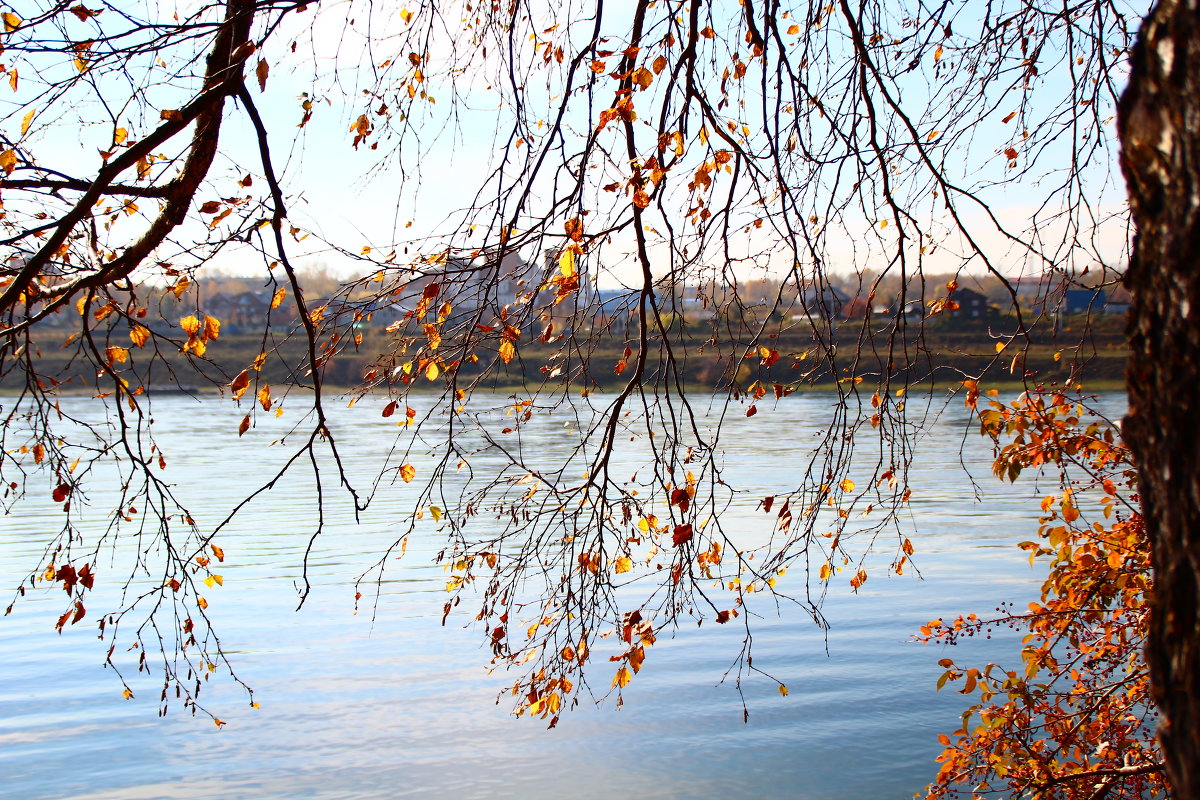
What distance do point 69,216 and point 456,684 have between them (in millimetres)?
7999

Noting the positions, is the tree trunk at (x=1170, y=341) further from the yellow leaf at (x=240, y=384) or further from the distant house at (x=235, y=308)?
the distant house at (x=235, y=308)

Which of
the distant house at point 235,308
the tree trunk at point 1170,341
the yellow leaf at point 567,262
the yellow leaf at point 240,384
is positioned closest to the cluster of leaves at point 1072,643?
the yellow leaf at point 567,262

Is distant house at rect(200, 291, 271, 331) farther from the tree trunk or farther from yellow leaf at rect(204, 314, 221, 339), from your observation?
the tree trunk

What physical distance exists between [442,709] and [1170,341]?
30.0ft

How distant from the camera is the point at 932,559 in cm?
1548

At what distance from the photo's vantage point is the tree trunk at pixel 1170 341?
1694mm

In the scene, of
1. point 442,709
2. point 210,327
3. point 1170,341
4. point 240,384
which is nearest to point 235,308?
point 442,709

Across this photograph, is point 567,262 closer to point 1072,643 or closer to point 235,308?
point 1072,643

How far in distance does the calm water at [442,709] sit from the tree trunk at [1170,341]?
6.88 meters

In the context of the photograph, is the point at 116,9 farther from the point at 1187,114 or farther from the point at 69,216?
the point at 1187,114

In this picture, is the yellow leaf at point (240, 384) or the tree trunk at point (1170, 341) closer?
the tree trunk at point (1170, 341)

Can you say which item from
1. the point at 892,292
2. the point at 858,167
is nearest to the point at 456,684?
the point at 892,292

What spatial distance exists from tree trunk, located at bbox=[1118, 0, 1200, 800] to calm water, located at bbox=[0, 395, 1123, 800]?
688 centimetres

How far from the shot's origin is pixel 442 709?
399 inches
